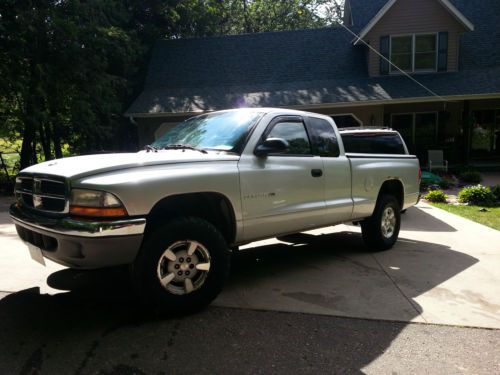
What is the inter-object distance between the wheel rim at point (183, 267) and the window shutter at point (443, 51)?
1640 centimetres

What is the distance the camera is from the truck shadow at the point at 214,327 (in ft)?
9.19

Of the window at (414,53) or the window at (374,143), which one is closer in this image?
the window at (374,143)

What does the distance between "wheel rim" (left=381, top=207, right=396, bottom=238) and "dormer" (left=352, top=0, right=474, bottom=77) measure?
1203 centimetres

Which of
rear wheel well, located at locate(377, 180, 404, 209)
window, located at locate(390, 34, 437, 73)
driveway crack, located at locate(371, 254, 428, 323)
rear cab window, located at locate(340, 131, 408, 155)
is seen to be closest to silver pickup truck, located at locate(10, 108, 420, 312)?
driveway crack, located at locate(371, 254, 428, 323)

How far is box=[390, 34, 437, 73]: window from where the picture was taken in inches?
653

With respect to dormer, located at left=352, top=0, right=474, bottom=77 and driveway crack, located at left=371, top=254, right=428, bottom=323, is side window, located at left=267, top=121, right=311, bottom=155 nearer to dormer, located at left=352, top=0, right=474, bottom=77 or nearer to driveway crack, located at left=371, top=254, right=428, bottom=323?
driveway crack, located at left=371, top=254, right=428, bottom=323

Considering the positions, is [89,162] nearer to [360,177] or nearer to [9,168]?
[360,177]

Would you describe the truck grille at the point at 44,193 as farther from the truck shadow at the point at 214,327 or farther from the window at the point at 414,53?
the window at the point at 414,53

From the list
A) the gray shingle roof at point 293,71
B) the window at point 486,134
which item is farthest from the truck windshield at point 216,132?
the window at point 486,134

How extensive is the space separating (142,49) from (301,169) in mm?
14770

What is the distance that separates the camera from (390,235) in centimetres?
600

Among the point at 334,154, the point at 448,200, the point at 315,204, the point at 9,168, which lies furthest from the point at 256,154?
the point at 9,168

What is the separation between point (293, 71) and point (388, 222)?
486 inches

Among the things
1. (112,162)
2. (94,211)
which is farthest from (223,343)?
(112,162)
